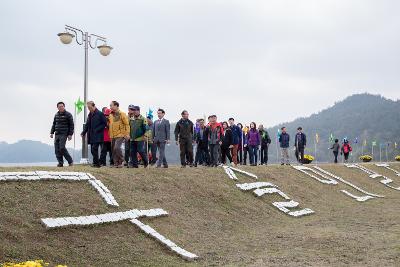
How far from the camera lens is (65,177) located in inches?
557

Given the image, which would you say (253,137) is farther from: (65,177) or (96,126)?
(65,177)

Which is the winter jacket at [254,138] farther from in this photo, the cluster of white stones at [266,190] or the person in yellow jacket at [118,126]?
the person in yellow jacket at [118,126]

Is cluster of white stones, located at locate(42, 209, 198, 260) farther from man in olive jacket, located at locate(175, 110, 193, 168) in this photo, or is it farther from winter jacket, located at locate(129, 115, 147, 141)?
man in olive jacket, located at locate(175, 110, 193, 168)

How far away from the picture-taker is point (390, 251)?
12.8m

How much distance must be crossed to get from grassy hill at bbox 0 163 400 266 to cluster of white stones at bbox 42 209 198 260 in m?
0.18

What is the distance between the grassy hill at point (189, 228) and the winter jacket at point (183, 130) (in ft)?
4.95

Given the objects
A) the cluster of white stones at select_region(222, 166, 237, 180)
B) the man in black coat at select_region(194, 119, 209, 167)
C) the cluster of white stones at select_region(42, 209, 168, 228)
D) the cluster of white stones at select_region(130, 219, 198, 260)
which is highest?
the man in black coat at select_region(194, 119, 209, 167)

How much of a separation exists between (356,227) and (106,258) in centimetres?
986

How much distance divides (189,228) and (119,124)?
17.3 ft

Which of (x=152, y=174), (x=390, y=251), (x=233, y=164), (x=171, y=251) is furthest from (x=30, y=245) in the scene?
(x=233, y=164)

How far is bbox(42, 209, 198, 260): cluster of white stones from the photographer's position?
1152cm

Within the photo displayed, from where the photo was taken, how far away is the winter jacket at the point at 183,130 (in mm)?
20219

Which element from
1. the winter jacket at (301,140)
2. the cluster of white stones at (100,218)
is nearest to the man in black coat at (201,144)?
the cluster of white stones at (100,218)

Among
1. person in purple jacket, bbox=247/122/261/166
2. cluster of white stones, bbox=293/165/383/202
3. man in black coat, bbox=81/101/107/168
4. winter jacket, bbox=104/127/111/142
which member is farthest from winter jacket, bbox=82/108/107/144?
cluster of white stones, bbox=293/165/383/202
